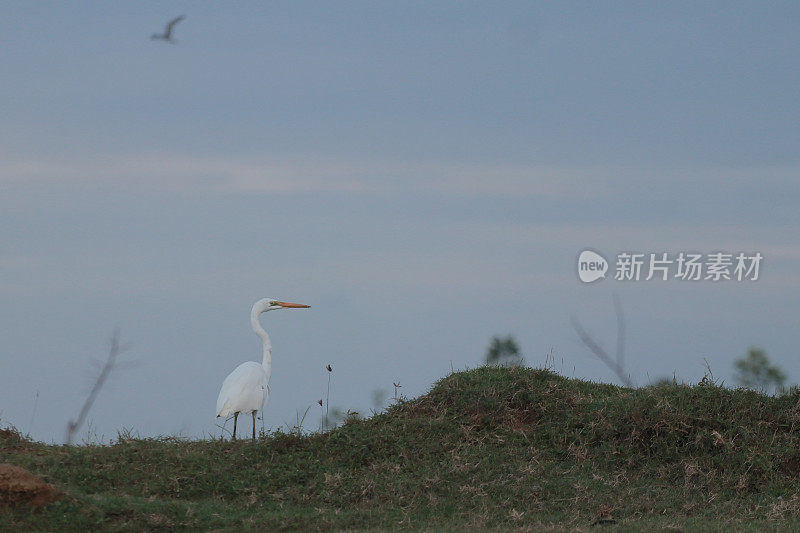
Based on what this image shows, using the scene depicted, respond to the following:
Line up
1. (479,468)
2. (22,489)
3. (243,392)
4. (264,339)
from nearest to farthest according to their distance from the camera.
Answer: (22,489) < (479,468) < (243,392) < (264,339)

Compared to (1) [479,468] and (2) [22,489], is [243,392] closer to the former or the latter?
(1) [479,468]

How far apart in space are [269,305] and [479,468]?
5.15 meters

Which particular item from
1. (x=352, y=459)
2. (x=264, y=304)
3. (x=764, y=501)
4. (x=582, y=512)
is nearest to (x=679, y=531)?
(x=582, y=512)

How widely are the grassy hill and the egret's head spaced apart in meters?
2.71

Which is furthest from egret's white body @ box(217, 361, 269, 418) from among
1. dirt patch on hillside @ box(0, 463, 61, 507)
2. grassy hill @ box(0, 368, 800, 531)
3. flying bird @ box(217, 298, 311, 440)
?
dirt patch on hillside @ box(0, 463, 61, 507)

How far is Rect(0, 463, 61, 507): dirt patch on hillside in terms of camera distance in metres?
9.42

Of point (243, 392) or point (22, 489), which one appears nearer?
point (22, 489)

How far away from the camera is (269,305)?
14.8 m

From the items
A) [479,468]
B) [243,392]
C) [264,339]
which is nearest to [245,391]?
[243,392]

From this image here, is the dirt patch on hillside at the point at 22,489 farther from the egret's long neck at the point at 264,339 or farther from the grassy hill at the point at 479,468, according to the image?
the egret's long neck at the point at 264,339

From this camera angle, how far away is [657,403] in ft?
41.9

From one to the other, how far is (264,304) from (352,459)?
394 centimetres

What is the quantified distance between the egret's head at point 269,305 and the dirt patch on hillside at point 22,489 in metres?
5.53

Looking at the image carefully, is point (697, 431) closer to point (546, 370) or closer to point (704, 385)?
point (704, 385)
